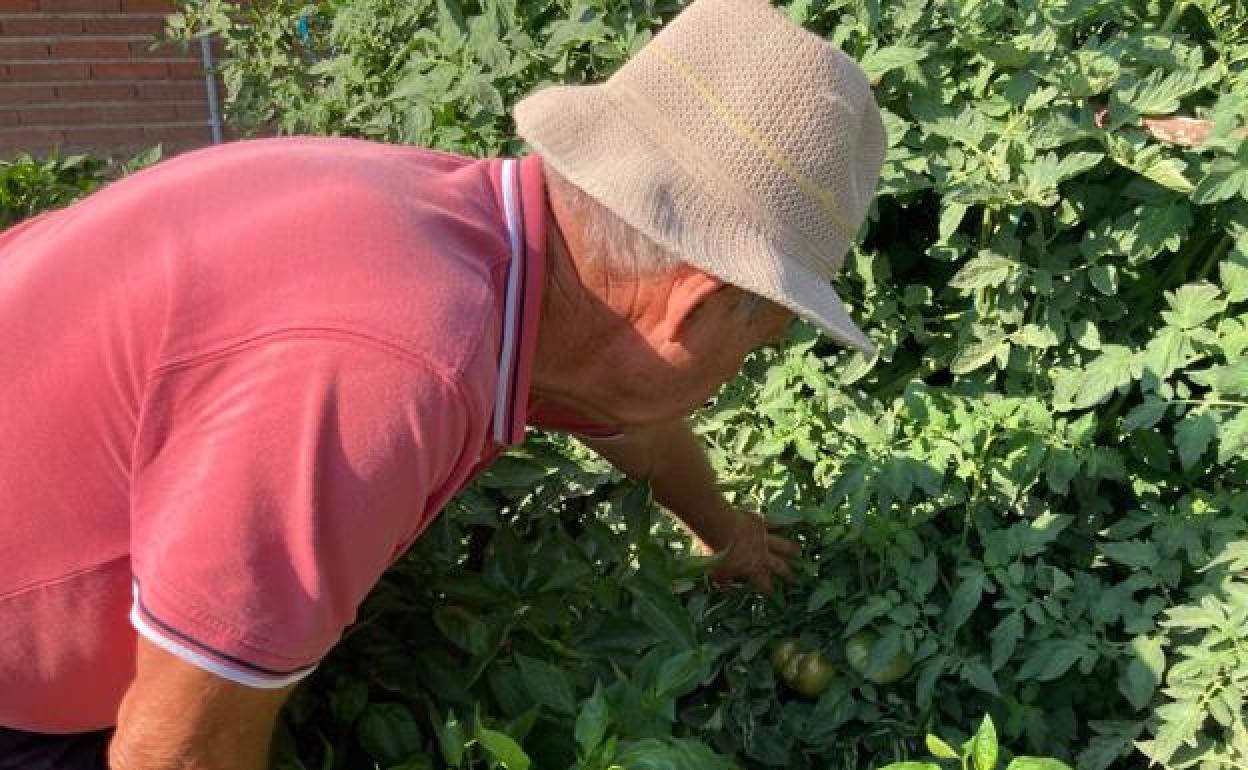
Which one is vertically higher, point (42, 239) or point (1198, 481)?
point (42, 239)

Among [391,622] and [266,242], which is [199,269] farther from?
[391,622]

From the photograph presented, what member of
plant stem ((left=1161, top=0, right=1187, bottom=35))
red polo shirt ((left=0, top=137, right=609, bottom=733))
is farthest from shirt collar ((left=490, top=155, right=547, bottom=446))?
plant stem ((left=1161, top=0, right=1187, bottom=35))

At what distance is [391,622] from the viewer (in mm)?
1728

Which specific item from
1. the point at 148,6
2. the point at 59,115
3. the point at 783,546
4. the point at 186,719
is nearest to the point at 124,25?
the point at 148,6

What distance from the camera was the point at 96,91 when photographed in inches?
271

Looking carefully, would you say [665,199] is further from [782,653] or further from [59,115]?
[59,115]

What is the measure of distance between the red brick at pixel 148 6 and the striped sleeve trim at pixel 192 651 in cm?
628

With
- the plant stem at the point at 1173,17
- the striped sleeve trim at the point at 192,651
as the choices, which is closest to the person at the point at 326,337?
the striped sleeve trim at the point at 192,651

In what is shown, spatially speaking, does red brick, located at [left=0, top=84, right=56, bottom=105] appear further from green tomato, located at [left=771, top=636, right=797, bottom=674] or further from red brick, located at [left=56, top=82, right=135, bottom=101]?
green tomato, located at [left=771, top=636, right=797, bottom=674]

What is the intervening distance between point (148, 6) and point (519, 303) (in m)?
6.28

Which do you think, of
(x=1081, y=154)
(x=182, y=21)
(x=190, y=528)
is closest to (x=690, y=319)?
(x=190, y=528)

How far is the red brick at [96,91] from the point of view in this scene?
268 inches

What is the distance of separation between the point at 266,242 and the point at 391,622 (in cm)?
66

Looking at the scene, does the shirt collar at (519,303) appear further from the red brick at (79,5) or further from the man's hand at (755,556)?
the red brick at (79,5)
